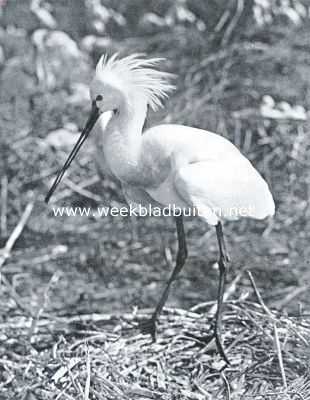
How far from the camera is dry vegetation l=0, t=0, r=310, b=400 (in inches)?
59.4

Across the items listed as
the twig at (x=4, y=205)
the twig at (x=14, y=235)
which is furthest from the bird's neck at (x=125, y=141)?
the twig at (x=4, y=205)

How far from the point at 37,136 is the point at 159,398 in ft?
4.07

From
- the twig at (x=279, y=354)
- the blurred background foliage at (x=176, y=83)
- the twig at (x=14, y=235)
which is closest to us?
the twig at (x=279, y=354)

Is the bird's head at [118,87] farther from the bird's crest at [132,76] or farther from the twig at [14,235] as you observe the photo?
the twig at [14,235]

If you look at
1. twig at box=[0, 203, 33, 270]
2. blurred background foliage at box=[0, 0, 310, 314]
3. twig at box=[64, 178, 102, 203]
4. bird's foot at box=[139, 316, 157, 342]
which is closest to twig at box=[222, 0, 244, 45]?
blurred background foliage at box=[0, 0, 310, 314]

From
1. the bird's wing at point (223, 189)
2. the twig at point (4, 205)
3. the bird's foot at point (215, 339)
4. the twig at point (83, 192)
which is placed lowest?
the twig at point (4, 205)

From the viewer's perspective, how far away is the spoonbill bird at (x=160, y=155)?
5.01 ft

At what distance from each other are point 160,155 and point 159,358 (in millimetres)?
363

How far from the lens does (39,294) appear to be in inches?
78.7

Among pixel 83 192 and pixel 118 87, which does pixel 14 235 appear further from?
pixel 118 87

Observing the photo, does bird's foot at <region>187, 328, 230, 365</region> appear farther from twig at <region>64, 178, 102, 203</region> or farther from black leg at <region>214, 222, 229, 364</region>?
twig at <region>64, 178, 102, 203</region>

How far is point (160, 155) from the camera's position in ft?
5.09

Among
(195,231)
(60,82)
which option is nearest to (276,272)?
(195,231)

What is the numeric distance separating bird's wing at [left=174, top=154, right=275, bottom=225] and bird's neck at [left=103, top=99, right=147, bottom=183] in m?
0.10
